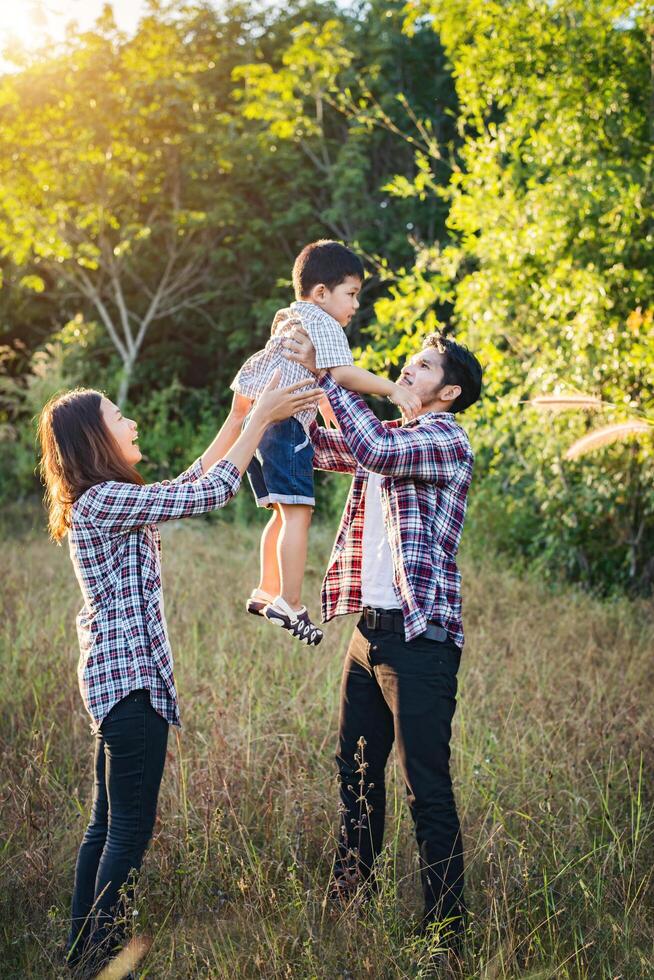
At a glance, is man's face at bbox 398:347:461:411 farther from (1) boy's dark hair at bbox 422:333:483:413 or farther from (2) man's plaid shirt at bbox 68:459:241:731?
(2) man's plaid shirt at bbox 68:459:241:731

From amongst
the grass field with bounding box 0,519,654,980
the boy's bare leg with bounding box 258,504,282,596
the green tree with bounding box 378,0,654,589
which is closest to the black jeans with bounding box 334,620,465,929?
the grass field with bounding box 0,519,654,980

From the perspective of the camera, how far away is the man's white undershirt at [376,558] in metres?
2.99

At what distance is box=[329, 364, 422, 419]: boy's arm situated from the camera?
2.94 metres

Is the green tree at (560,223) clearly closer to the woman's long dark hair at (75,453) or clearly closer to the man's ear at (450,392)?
the man's ear at (450,392)

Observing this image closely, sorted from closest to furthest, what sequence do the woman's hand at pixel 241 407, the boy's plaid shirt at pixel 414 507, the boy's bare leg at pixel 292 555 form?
1. the boy's plaid shirt at pixel 414 507
2. the boy's bare leg at pixel 292 555
3. the woman's hand at pixel 241 407

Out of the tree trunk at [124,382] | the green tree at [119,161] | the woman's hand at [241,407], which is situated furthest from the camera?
the tree trunk at [124,382]

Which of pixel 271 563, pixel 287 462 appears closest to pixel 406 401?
pixel 287 462

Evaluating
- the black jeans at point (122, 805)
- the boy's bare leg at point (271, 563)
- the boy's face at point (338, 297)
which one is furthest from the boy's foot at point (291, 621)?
the boy's face at point (338, 297)

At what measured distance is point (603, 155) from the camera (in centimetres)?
723

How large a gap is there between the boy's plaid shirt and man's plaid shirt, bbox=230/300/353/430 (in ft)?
0.32

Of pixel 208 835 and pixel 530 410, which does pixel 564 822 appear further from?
pixel 530 410

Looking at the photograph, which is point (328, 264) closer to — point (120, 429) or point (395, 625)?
point (120, 429)

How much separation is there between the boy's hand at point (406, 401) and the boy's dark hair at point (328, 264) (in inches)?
16.6

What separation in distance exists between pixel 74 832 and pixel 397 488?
198cm
